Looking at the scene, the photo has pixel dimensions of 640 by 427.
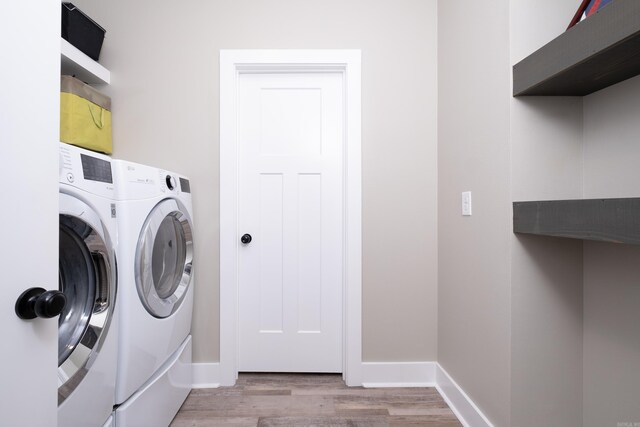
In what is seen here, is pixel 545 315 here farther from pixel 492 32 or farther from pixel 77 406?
pixel 77 406

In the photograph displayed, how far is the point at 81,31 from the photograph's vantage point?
5.23 feet

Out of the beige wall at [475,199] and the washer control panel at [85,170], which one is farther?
the beige wall at [475,199]

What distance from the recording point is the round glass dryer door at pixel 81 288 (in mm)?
856

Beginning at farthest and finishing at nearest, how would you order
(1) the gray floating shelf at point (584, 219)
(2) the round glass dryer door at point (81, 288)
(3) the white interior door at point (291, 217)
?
(3) the white interior door at point (291, 217) < (2) the round glass dryer door at point (81, 288) < (1) the gray floating shelf at point (584, 219)

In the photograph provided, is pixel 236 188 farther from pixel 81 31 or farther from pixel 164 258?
pixel 81 31

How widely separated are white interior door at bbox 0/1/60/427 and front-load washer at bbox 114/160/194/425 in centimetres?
52

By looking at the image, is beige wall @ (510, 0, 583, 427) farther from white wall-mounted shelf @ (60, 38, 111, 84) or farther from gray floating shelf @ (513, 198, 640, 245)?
white wall-mounted shelf @ (60, 38, 111, 84)

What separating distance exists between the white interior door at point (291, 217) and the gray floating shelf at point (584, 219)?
1.04 metres

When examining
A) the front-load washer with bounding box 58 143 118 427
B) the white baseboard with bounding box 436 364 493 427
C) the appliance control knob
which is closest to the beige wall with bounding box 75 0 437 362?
the white baseboard with bounding box 436 364 493 427

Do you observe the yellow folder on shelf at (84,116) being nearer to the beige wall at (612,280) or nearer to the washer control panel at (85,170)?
the washer control panel at (85,170)

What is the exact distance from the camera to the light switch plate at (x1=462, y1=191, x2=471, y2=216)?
4.80ft

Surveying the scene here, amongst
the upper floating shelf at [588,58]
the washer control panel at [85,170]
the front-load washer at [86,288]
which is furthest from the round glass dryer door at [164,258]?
the upper floating shelf at [588,58]

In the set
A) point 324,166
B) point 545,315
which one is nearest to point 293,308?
point 324,166

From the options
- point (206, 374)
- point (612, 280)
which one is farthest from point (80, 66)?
point (612, 280)
